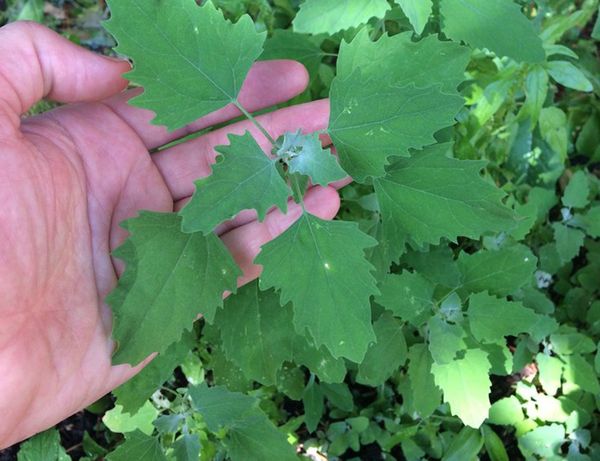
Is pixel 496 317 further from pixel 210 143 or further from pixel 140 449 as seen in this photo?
pixel 140 449

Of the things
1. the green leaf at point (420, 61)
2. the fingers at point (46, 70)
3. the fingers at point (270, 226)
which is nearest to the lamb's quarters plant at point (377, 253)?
the green leaf at point (420, 61)

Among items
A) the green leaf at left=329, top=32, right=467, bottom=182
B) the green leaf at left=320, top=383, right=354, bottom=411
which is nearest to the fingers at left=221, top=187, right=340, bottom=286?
the green leaf at left=329, top=32, right=467, bottom=182

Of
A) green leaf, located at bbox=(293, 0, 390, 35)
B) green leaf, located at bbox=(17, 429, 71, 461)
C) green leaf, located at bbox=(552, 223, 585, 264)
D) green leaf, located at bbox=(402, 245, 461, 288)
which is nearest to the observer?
green leaf, located at bbox=(293, 0, 390, 35)

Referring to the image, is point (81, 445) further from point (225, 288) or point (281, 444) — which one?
point (225, 288)

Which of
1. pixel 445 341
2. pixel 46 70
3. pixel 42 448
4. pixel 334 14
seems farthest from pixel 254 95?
pixel 42 448

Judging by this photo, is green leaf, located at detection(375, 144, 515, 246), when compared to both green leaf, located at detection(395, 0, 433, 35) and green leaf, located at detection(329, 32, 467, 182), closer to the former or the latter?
green leaf, located at detection(329, 32, 467, 182)

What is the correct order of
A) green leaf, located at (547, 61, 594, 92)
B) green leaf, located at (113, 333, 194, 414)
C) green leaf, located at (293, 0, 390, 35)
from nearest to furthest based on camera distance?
1. green leaf, located at (293, 0, 390, 35)
2. green leaf, located at (113, 333, 194, 414)
3. green leaf, located at (547, 61, 594, 92)
